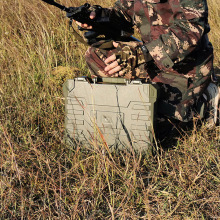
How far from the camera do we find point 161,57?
216 centimetres

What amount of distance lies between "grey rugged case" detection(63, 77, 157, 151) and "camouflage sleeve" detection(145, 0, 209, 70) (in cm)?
26

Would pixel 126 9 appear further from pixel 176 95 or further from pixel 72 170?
pixel 72 170

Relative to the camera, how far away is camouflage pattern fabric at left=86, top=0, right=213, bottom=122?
2162mm

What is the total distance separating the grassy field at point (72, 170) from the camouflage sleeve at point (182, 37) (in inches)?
20.9

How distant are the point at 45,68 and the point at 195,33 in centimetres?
146

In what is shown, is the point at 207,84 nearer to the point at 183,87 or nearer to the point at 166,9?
the point at 183,87

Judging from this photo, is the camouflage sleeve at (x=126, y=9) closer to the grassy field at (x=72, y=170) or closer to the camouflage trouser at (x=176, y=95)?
the camouflage trouser at (x=176, y=95)

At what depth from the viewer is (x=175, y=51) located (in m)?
2.14

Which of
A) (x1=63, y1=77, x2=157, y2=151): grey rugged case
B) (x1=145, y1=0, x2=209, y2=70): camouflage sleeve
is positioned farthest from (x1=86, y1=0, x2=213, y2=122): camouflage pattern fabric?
(x1=63, y1=77, x2=157, y2=151): grey rugged case

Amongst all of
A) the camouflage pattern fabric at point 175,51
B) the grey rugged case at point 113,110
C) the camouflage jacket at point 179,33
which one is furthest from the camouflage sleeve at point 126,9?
the grey rugged case at point 113,110

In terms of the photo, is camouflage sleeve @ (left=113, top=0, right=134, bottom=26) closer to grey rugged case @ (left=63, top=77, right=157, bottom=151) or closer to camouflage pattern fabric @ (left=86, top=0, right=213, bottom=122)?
camouflage pattern fabric @ (left=86, top=0, right=213, bottom=122)

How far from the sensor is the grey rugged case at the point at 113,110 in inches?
81.4

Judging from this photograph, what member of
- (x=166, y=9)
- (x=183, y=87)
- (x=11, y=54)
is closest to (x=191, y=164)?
(x=183, y=87)

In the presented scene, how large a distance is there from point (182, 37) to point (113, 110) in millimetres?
678
